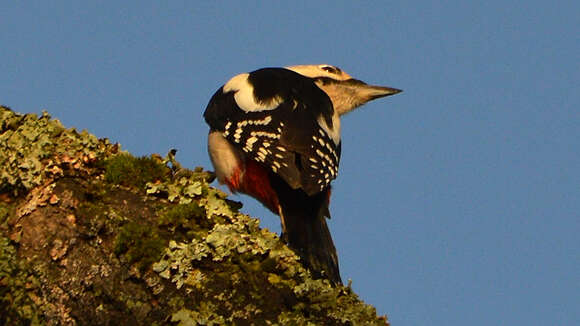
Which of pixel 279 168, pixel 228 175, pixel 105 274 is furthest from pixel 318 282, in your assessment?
pixel 228 175

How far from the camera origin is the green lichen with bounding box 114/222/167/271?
282 cm

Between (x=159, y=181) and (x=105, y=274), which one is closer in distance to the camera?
(x=105, y=274)

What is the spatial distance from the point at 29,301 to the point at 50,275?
13cm

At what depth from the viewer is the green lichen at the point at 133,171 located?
327cm

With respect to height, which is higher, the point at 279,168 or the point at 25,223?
the point at 279,168

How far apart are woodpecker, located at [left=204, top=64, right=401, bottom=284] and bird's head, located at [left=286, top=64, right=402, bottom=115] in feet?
3.20

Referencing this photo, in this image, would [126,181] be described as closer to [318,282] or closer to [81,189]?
[81,189]

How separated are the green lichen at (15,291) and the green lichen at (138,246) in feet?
1.06

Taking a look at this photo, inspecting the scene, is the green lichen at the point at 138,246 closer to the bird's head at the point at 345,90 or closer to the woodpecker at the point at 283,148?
the woodpecker at the point at 283,148

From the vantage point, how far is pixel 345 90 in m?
7.39

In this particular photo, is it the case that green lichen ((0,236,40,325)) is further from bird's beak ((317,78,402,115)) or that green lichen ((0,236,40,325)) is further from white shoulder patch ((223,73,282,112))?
bird's beak ((317,78,402,115))

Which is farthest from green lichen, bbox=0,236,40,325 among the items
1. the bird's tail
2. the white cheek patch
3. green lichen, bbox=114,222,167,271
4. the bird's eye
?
the bird's eye

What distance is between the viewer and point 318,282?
2.96 meters

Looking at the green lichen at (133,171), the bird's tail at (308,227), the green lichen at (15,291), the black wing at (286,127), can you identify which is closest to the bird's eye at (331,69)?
the black wing at (286,127)
